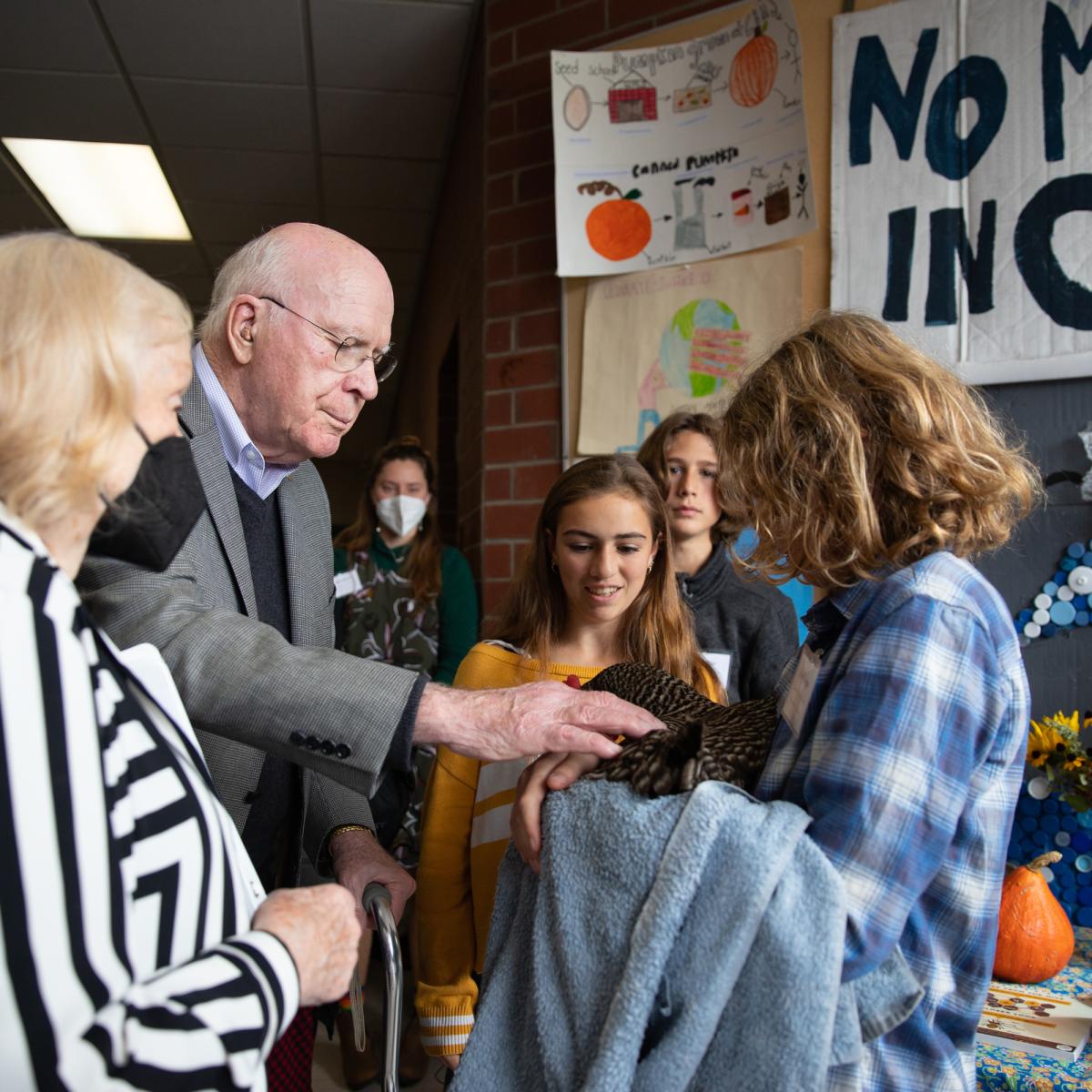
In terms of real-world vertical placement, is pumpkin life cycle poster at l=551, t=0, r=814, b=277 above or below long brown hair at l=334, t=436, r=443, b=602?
above

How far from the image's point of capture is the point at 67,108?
4293 mm

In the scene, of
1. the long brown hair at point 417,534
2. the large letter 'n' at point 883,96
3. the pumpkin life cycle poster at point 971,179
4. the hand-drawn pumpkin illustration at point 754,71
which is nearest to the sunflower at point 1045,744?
the pumpkin life cycle poster at point 971,179

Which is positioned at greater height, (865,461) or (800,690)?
(865,461)

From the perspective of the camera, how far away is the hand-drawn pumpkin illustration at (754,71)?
2.67m

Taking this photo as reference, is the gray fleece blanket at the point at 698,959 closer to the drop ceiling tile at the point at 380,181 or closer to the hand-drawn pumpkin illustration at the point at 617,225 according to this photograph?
the hand-drawn pumpkin illustration at the point at 617,225

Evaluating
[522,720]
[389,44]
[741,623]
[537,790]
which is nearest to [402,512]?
[741,623]

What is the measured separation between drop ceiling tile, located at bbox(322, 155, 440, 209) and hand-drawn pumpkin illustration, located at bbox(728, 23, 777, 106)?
8.02ft

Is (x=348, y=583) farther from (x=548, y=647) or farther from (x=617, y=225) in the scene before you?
(x=548, y=647)

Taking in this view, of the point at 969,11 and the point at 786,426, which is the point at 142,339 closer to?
the point at 786,426

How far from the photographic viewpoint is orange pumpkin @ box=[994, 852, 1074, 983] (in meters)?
1.60

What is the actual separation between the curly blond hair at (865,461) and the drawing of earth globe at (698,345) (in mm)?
1638

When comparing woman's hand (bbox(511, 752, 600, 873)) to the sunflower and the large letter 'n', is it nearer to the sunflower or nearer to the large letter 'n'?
the sunflower

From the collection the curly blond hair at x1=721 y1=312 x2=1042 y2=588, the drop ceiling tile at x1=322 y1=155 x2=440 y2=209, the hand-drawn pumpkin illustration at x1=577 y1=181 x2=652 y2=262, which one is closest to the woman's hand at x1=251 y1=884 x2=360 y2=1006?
the curly blond hair at x1=721 y1=312 x2=1042 y2=588

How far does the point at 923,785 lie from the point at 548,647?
1043mm
